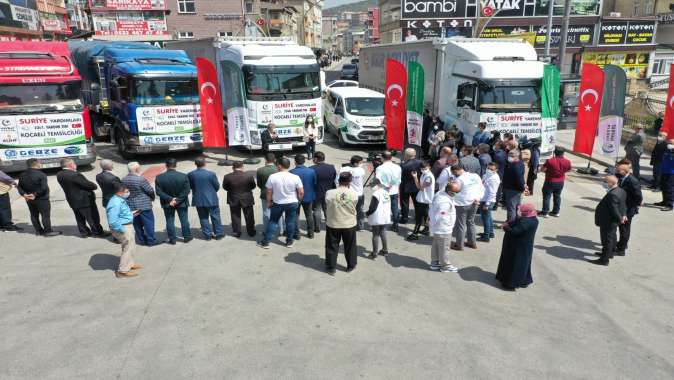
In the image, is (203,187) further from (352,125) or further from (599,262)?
(352,125)

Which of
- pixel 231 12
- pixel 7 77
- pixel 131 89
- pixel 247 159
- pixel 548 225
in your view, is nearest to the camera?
pixel 548 225

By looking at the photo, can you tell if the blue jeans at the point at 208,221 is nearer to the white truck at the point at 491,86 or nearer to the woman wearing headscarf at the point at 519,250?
the woman wearing headscarf at the point at 519,250

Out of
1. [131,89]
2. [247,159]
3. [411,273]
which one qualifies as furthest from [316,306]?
[131,89]

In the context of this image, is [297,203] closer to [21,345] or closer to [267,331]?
[267,331]

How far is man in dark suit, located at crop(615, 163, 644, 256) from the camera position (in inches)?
310

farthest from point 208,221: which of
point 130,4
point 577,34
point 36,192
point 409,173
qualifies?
point 130,4

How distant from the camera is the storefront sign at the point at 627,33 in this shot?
4081cm

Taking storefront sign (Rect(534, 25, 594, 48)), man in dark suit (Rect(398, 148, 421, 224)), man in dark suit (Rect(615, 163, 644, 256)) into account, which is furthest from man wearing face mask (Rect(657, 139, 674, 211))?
storefront sign (Rect(534, 25, 594, 48))

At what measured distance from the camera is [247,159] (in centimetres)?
1520

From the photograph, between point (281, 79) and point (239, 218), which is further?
point (281, 79)

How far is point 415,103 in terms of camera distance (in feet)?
40.7

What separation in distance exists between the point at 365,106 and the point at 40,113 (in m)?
10.1

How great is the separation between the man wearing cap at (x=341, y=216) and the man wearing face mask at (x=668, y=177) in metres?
7.79

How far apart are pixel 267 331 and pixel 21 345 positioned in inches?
110
